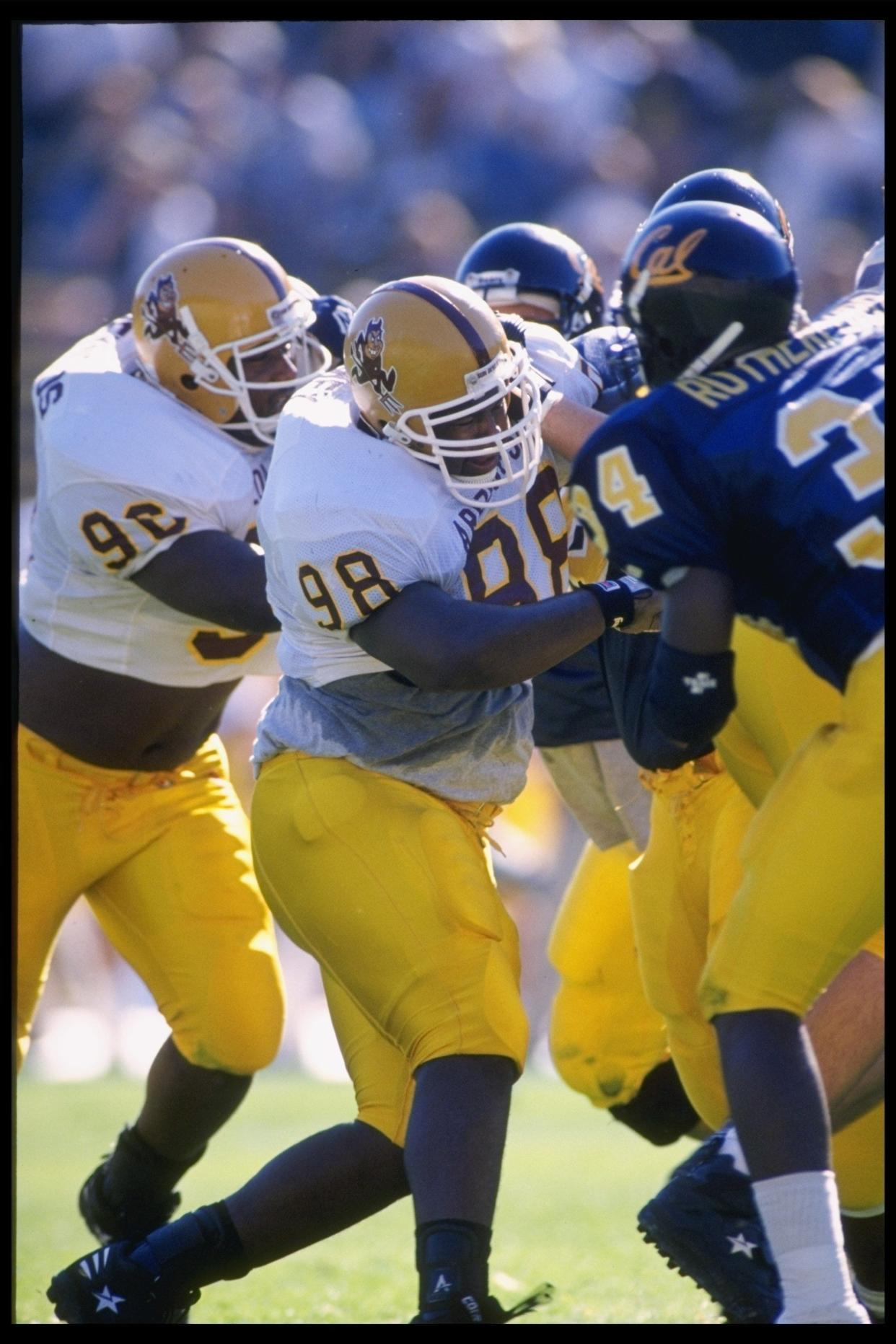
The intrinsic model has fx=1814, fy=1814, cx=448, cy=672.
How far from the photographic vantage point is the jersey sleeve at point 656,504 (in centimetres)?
241

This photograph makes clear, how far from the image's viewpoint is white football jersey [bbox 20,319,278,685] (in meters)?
3.47

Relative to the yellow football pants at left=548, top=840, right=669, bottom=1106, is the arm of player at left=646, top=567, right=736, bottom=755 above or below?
above

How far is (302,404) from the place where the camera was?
3.09m

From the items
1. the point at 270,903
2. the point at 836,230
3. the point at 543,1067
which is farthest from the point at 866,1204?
the point at 836,230

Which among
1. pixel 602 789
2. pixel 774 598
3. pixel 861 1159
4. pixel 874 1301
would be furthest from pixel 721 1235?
pixel 602 789

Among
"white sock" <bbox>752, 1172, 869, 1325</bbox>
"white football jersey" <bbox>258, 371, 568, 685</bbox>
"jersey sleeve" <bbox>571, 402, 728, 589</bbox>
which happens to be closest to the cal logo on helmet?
"white football jersey" <bbox>258, 371, 568, 685</bbox>

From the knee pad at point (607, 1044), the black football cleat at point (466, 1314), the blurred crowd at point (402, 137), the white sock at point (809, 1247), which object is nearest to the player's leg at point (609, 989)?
the knee pad at point (607, 1044)

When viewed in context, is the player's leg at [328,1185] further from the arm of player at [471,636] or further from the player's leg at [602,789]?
the player's leg at [602,789]

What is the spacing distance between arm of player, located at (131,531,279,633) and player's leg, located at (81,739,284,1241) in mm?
492

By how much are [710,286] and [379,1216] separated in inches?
118

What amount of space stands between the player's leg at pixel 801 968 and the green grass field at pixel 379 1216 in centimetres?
106

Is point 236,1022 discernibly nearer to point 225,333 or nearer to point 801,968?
point 225,333

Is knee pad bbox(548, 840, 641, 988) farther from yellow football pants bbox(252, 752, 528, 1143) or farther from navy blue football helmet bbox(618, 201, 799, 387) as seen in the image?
navy blue football helmet bbox(618, 201, 799, 387)
